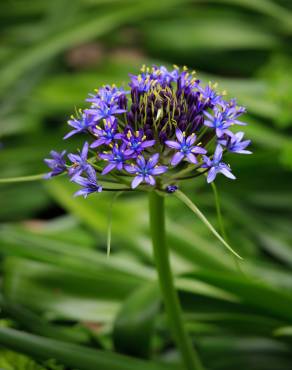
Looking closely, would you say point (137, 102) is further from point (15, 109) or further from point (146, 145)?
point (15, 109)

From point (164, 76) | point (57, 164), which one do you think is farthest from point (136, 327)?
point (164, 76)

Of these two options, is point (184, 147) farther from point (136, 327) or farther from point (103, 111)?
point (136, 327)

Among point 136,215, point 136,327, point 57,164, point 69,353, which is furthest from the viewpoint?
point 136,215

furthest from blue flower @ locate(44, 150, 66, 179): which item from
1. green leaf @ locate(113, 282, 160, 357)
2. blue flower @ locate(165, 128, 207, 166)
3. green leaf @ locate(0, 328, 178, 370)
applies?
green leaf @ locate(113, 282, 160, 357)

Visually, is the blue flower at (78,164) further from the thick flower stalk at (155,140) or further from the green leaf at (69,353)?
the green leaf at (69,353)

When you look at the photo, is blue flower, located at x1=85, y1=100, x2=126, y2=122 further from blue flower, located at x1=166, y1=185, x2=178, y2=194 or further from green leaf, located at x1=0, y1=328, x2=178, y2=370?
green leaf, located at x1=0, y1=328, x2=178, y2=370

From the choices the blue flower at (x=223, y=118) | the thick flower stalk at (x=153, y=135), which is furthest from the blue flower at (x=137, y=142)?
the blue flower at (x=223, y=118)

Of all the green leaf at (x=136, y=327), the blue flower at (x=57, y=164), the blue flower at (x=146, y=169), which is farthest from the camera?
the green leaf at (x=136, y=327)
